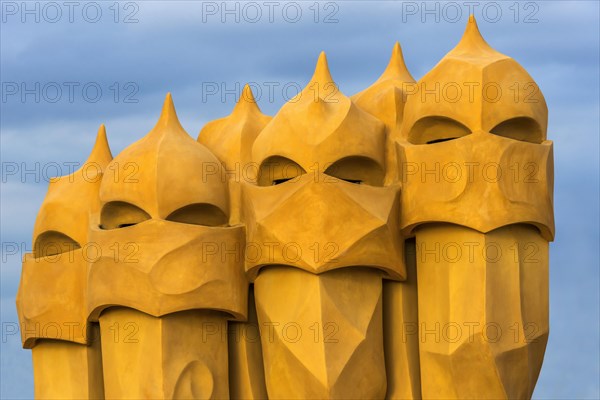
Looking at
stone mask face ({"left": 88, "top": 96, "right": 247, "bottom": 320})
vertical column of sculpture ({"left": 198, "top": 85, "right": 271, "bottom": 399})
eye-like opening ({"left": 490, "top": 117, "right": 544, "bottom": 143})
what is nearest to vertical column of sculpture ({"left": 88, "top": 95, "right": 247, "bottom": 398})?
stone mask face ({"left": 88, "top": 96, "right": 247, "bottom": 320})

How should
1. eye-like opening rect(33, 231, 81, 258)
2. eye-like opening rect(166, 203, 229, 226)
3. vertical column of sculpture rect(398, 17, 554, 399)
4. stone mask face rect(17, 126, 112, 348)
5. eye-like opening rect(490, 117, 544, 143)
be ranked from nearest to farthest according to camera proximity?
vertical column of sculpture rect(398, 17, 554, 399)
eye-like opening rect(490, 117, 544, 143)
eye-like opening rect(166, 203, 229, 226)
stone mask face rect(17, 126, 112, 348)
eye-like opening rect(33, 231, 81, 258)

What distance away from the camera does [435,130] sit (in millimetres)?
24078

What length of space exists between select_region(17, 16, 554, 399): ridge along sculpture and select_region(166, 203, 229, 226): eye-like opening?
0.09 ft

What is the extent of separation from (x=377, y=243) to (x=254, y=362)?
11.3 feet

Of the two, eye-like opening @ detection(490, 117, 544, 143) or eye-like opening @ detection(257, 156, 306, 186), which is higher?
eye-like opening @ detection(490, 117, 544, 143)

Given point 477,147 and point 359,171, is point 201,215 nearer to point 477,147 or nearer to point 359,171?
point 359,171

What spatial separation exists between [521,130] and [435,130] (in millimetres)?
1414

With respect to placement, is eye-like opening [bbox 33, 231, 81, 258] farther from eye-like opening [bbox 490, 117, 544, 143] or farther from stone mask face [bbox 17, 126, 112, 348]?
eye-like opening [bbox 490, 117, 544, 143]

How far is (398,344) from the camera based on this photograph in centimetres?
2448

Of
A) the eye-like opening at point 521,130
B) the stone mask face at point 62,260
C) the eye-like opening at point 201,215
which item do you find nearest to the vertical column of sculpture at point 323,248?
the eye-like opening at point 201,215

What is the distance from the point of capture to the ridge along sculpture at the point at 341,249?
76.2 ft

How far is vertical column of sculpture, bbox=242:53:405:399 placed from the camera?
2352cm

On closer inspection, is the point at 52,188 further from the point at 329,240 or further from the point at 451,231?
the point at 451,231

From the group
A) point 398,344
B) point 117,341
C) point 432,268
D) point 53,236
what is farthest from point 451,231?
point 53,236
